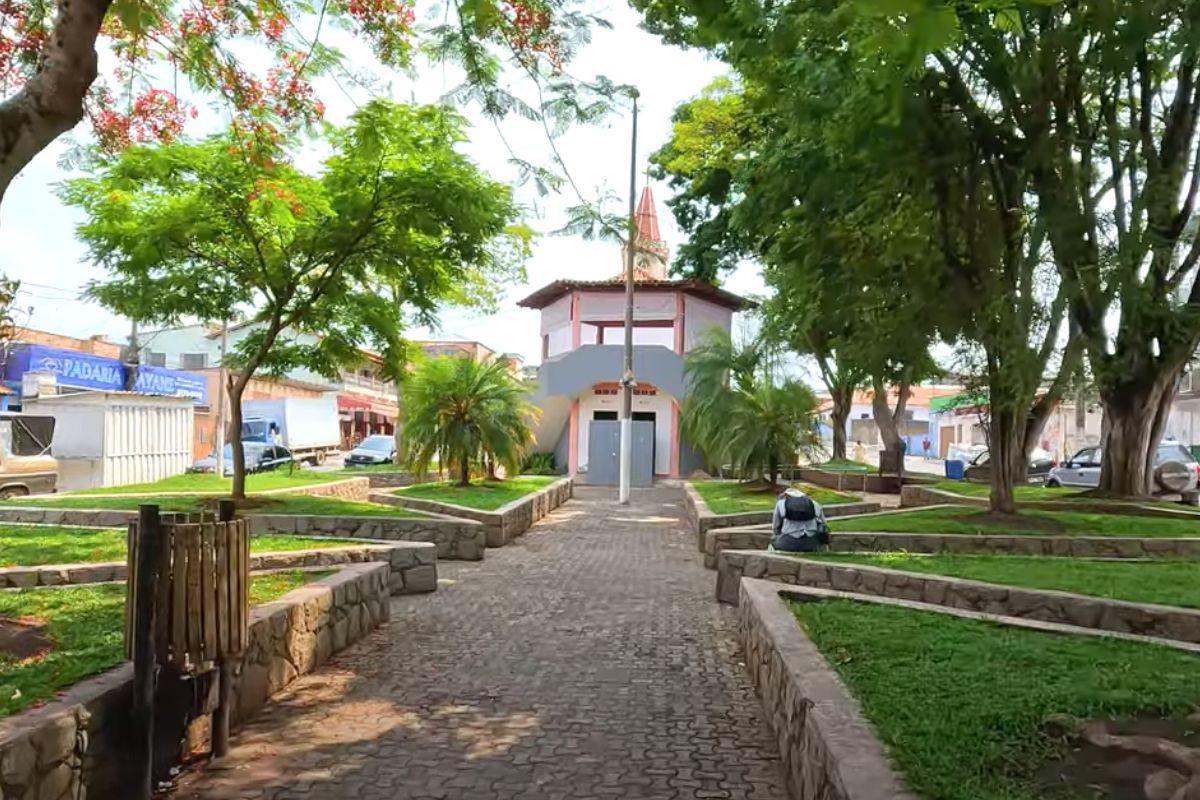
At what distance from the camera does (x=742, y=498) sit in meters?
17.2

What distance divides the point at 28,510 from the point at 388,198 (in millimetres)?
6146

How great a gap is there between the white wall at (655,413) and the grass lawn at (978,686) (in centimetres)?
2261

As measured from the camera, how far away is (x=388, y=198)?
37.2ft

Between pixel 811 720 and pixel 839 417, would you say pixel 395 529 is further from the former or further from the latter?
pixel 839 417

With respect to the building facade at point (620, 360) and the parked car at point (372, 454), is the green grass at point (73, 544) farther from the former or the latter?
the parked car at point (372, 454)

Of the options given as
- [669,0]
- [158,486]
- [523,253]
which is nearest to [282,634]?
[669,0]

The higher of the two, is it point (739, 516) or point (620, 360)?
point (620, 360)

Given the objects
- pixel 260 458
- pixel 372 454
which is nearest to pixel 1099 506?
pixel 260 458

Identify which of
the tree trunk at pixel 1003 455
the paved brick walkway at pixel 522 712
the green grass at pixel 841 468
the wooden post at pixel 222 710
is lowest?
the paved brick walkway at pixel 522 712

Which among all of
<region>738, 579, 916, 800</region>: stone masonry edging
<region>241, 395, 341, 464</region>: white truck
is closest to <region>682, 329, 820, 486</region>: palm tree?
<region>738, 579, 916, 800</region>: stone masonry edging

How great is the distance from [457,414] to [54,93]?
492 inches

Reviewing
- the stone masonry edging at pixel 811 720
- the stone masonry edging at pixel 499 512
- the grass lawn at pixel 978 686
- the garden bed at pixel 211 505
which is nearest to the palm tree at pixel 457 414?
the stone masonry edging at pixel 499 512

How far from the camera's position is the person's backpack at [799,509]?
9445 millimetres

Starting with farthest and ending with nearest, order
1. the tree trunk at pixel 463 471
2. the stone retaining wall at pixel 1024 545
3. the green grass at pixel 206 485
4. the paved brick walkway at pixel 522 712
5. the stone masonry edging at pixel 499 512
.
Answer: the tree trunk at pixel 463 471 → the green grass at pixel 206 485 → the stone masonry edging at pixel 499 512 → the stone retaining wall at pixel 1024 545 → the paved brick walkway at pixel 522 712
